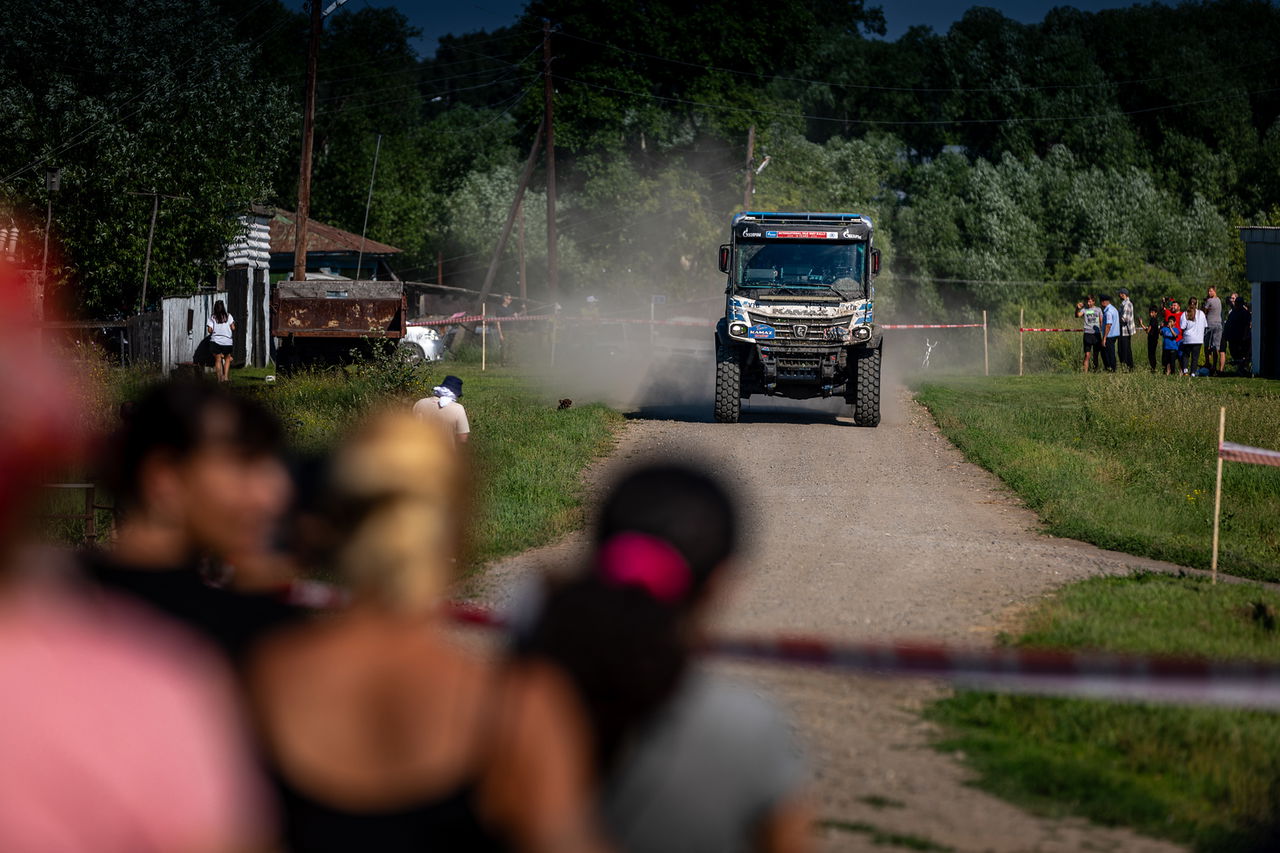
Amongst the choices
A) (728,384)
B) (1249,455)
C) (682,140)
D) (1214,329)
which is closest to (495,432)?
(728,384)

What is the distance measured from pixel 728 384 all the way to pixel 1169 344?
1370 centimetres

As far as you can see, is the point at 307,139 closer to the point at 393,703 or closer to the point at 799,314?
the point at 799,314

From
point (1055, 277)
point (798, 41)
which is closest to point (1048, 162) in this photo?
point (1055, 277)

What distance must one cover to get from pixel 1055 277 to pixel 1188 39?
28.1m

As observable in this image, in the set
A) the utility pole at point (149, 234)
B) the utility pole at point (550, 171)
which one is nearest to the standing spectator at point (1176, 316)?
the utility pole at point (550, 171)

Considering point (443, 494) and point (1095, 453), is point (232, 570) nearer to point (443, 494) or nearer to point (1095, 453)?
point (443, 494)

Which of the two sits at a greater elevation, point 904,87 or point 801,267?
point 904,87

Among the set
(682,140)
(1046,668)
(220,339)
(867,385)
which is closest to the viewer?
(1046,668)

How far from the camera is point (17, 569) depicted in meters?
2.07

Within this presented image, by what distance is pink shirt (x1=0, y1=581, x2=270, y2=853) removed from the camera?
1.79 meters

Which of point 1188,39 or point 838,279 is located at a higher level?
point 1188,39

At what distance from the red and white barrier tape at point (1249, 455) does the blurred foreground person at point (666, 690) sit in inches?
334

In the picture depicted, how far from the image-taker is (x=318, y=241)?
55.0m

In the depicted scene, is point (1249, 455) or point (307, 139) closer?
point (1249, 455)
